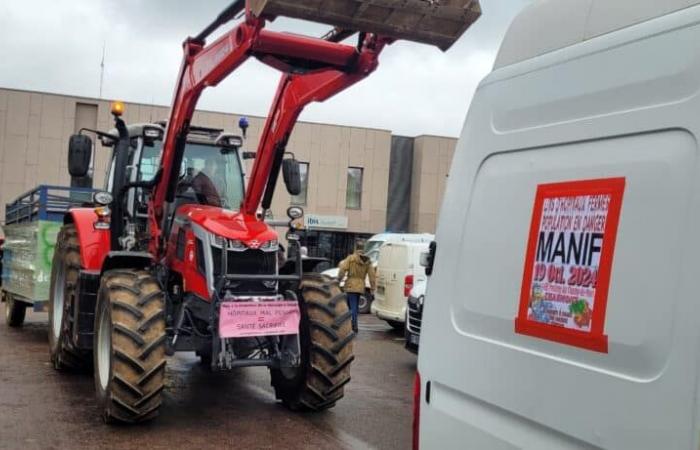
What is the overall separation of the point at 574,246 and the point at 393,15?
138 inches

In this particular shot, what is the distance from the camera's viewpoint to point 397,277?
14953 millimetres

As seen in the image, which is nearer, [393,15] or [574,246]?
[574,246]

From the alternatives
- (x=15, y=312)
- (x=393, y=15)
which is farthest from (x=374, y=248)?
(x=393, y=15)

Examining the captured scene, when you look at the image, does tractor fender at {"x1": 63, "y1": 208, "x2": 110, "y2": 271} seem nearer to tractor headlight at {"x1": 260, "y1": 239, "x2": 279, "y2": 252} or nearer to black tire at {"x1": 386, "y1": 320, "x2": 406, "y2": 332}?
tractor headlight at {"x1": 260, "y1": 239, "x2": 279, "y2": 252}

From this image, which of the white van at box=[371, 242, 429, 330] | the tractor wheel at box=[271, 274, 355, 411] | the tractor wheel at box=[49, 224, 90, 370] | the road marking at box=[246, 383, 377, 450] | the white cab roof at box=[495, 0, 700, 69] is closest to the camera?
the white cab roof at box=[495, 0, 700, 69]

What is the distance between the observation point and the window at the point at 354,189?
33.9 metres

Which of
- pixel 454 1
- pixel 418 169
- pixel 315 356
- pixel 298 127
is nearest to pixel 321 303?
pixel 315 356

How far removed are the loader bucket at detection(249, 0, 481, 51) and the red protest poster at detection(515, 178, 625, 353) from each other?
3.07 m

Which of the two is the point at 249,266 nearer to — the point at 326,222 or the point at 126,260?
the point at 126,260

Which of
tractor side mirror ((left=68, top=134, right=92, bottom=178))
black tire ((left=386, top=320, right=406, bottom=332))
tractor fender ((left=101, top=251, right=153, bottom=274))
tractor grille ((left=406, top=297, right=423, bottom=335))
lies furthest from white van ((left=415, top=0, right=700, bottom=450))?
black tire ((left=386, top=320, right=406, bottom=332))

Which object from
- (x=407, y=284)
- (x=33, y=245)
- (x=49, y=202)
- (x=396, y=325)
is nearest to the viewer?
(x=33, y=245)

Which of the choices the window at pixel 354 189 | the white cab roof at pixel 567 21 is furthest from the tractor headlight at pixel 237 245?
the window at pixel 354 189

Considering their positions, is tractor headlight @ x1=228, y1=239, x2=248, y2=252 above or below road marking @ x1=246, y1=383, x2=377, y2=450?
above

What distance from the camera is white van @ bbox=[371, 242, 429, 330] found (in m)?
14.9
